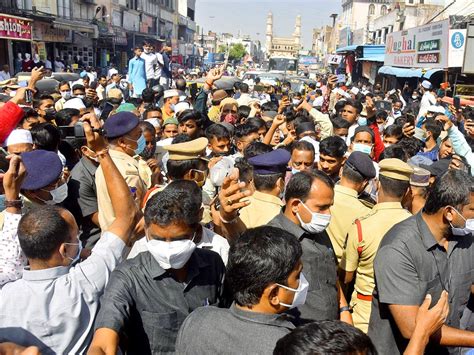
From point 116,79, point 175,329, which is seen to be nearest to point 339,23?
point 116,79

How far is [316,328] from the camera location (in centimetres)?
157

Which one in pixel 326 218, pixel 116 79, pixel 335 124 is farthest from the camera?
pixel 116 79

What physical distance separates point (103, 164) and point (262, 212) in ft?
3.84

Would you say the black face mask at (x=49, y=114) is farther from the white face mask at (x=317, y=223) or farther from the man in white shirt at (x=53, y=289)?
the white face mask at (x=317, y=223)

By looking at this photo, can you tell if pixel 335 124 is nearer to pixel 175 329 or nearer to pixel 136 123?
pixel 136 123

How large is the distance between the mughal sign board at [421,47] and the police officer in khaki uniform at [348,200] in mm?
14101

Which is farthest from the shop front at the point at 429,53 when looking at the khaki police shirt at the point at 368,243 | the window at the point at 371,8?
the window at the point at 371,8

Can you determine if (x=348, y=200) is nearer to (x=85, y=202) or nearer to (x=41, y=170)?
(x=85, y=202)

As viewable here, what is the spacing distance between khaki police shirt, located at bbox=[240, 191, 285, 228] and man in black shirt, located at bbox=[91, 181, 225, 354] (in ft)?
2.92

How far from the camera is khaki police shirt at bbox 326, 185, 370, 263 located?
355 centimetres

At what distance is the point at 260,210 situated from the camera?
341 cm

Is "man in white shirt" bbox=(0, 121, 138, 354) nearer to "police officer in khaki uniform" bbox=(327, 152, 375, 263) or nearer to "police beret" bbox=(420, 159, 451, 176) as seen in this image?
"police officer in khaki uniform" bbox=(327, 152, 375, 263)

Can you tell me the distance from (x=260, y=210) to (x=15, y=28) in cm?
2131

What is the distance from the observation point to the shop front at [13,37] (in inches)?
799
